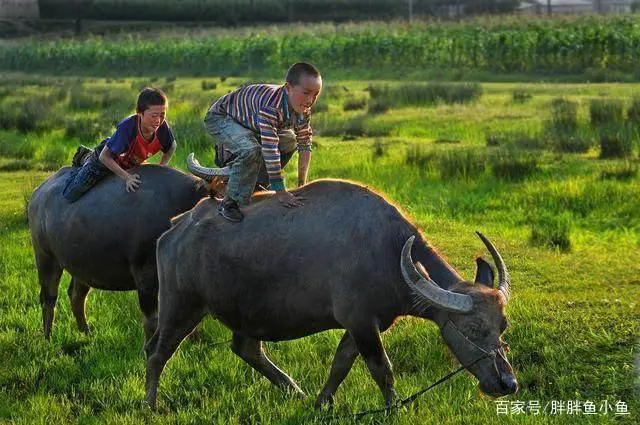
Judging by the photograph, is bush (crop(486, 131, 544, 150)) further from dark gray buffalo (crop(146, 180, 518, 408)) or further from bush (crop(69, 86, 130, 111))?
dark gray buffalo (crop(146, 180, 518, 408))

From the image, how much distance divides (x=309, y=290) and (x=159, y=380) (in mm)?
1417

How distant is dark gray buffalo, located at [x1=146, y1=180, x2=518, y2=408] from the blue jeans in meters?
1.16

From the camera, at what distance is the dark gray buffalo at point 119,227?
20.9ft

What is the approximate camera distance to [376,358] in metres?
5.11

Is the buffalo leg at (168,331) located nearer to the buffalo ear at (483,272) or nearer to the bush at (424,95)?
the buffalo ear at (483,272)

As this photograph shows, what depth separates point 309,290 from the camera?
17.2 feet

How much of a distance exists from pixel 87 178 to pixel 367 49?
30279 millimetres

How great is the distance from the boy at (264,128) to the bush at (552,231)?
4563mm

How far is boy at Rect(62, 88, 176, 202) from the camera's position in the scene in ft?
20.8

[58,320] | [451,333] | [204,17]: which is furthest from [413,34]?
[451,333]

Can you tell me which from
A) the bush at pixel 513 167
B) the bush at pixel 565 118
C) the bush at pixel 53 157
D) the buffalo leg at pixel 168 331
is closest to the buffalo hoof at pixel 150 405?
the buffalo leg at pixel 168 331

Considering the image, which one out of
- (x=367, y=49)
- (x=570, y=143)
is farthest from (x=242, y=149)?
(x=367, y=49)

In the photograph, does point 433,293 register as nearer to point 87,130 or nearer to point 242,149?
point 242,149

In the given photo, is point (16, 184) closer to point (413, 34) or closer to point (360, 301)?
point (360, 301)
